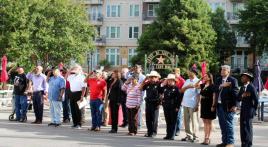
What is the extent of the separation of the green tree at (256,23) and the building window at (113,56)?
759 inches

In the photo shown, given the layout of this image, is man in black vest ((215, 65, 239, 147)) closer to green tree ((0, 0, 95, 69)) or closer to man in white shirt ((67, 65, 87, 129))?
man in white shirt ((67, 65, 87, 129))

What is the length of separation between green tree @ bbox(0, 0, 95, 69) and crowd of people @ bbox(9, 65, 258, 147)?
2483cm

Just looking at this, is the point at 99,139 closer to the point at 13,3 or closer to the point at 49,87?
the point at 49,87

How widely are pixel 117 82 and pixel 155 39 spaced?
36109 millimetres

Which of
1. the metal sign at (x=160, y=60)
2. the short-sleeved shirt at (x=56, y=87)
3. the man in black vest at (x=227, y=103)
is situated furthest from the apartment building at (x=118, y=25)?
the man in black vest at (x=227, y=103)

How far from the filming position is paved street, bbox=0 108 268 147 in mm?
13203

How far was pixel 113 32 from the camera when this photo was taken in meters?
70.1

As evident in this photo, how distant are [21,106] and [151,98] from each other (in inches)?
224

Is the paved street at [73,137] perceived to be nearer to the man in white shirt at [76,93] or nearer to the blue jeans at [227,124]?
the man in white shirt at [76,93]

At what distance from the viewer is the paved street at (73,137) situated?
13.2m

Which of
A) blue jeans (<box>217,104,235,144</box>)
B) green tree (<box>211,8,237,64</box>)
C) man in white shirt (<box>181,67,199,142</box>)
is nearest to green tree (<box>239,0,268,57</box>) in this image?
green tree (<box>211,8,237,64</box>)

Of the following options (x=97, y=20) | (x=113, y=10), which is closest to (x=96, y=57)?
(x=97, y=20)

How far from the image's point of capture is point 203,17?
53469 millimetres

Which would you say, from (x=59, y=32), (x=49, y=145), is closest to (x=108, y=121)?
(x=49, y=145)
